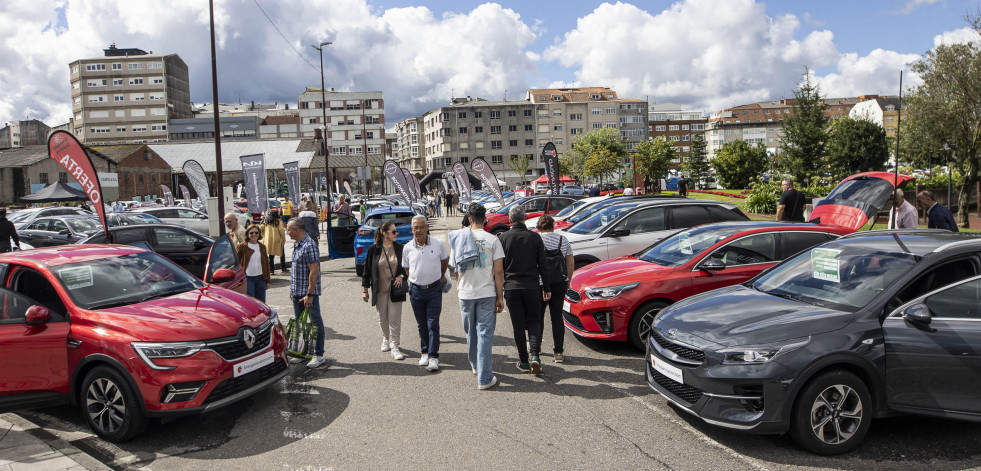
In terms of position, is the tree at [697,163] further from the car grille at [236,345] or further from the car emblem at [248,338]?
the car emblem at [248,338]

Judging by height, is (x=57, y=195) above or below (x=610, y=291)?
above

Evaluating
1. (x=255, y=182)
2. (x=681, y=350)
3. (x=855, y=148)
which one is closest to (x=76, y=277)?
(x=681, y=350)

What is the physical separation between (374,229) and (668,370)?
1006cm

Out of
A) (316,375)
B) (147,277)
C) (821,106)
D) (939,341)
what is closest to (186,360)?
(147,277)

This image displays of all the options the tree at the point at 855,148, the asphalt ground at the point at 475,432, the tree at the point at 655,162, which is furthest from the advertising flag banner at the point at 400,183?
the tree at the point at 855,148

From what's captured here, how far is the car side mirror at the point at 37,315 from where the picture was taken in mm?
5121

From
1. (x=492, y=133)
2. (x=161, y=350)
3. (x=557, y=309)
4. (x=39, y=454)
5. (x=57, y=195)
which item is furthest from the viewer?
(x=492, y=133)

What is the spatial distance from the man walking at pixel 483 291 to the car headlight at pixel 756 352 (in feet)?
7.70

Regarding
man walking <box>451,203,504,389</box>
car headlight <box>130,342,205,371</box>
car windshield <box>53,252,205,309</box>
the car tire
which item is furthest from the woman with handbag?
the car tire

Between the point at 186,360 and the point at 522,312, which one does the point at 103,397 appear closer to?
the point at 186,360

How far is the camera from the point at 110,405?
5043 millimetres

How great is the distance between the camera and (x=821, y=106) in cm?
3947

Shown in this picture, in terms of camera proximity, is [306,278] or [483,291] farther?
[306,278]

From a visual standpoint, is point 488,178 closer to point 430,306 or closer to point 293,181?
point 293,181
